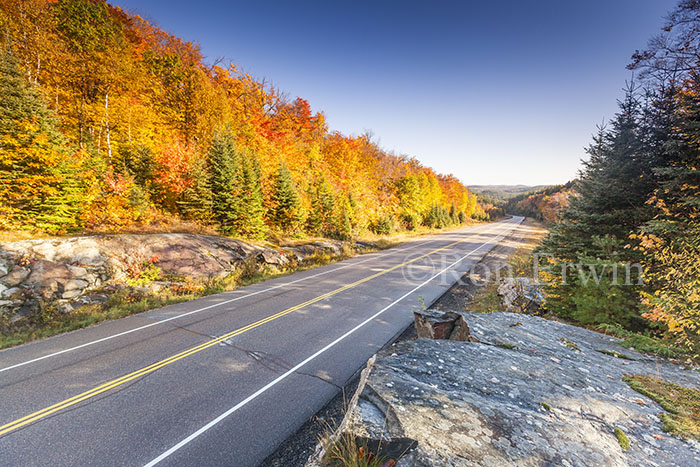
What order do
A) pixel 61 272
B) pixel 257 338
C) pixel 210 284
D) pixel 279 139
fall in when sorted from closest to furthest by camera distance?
pixel 257 338
pixel 61 272
pixel 210 284
pixel 279 139

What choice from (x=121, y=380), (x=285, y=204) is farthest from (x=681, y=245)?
(x=285, y=204)

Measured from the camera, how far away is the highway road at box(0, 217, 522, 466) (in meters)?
3.63

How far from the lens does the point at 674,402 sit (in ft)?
9.75

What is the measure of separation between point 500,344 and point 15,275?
13598 millimetres

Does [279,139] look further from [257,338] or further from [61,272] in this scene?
[257,338]

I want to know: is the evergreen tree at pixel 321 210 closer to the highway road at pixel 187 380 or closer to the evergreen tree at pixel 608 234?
the highway road at pixel 187 380

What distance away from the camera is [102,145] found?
16.6 meters

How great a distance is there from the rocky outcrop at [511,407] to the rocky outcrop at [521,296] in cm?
393

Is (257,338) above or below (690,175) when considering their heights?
below

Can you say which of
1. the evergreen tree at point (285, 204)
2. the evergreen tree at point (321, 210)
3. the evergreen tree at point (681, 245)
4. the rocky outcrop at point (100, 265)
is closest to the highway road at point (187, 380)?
the rocky outcrop at point (100, 265)

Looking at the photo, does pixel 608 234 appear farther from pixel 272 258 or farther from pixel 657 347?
pixel 272 258

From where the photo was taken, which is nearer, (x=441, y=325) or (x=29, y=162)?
(x=441, y=325)

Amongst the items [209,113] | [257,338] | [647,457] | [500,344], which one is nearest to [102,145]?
[209,113]

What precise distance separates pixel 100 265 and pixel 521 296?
1550cm
